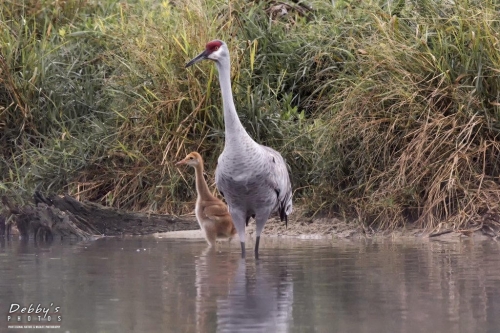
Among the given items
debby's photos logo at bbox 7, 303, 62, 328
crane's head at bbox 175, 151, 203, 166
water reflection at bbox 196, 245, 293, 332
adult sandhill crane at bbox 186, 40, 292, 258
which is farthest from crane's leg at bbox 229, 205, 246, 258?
debby's photos logo at bbox 7, 303, 62, 328

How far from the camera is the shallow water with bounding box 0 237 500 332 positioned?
5.40 m

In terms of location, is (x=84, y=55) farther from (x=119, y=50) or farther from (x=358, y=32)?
(x=358, y=32)

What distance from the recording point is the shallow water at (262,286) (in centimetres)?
540

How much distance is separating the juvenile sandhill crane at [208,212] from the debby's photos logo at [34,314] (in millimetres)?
3299

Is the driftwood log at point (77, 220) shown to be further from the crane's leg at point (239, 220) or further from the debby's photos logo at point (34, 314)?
the debby's photos logo at point (34, 314)

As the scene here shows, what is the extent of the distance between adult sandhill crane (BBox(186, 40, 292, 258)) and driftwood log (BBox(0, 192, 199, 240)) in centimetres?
127

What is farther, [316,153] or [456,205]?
[316,153]

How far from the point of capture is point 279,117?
1038 cm

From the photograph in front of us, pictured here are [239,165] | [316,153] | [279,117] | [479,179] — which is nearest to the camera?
[239,165]

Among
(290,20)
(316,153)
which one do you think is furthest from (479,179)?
(290,20)

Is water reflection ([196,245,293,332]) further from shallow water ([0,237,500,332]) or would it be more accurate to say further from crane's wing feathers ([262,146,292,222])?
crane's wing feathers ([262,146,292,222])

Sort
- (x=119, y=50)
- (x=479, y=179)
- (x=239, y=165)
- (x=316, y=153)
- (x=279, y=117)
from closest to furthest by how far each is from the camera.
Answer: (x=239, y=165) → (x=479, y=179) → (x=316, y=153) → (x=279, y=117) → (x=119, y=50)

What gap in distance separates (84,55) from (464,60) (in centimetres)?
433

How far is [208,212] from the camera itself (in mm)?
9172
